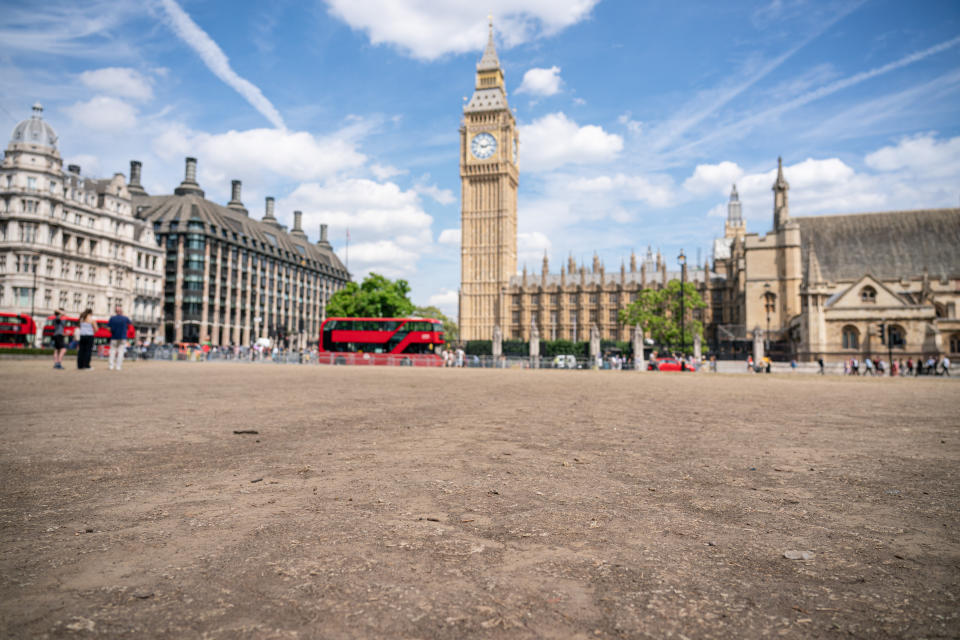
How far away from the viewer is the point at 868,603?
211 cm

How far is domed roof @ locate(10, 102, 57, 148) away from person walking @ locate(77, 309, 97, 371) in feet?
142

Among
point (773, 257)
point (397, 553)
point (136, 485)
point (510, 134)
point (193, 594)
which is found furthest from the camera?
point (510, 134)

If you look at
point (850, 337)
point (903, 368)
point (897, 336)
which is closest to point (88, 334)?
point (903, 368)

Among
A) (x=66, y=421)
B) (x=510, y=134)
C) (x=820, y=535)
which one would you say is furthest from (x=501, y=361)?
(x=510, y=134)

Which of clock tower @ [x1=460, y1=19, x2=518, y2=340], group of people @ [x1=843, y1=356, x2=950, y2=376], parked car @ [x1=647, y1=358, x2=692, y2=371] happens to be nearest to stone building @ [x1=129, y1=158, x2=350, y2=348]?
clock tower @ [x1=460, y1=19, x2=518, y2=340]

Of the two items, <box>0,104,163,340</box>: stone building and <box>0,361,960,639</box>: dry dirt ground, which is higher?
<box>0,104,163,340</box>: stone building

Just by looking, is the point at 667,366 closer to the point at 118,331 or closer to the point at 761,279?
the point at 761,279

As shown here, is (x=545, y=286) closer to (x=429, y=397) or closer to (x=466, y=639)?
(x=429, y=397)

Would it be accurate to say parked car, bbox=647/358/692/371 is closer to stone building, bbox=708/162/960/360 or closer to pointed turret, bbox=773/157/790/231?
stone building, bbox=708/162/960/360

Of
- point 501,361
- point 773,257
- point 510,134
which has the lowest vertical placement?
point 501,361

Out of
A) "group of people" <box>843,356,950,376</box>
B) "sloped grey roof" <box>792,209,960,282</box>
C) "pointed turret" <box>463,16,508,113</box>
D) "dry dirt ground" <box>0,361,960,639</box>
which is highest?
"pointed turret" <box>463,16,508,113</box>

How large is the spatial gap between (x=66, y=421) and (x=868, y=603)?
25.2 ft

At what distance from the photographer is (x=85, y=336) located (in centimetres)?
1603

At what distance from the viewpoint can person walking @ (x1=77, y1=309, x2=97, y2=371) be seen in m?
15.6
